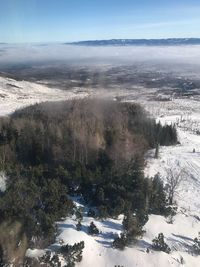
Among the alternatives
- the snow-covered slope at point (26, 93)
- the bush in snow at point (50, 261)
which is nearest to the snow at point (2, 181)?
the bush in snow at point (50, 261)

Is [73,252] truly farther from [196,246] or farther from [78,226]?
[196,246]

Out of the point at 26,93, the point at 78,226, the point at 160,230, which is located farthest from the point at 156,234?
the point at 26,93

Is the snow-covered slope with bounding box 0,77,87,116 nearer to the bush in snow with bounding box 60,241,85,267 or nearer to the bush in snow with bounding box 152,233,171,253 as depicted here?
the bush in snow with bounding box 152,233,171,253

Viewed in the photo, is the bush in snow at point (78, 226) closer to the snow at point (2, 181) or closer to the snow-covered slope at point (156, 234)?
the snow-covered slope at point (156, 234)

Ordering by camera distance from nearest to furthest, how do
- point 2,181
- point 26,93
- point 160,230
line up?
point 160,230
point 2,181
point 26,93

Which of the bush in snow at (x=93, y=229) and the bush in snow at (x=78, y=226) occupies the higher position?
the bush in snow at (x=78, y=226)

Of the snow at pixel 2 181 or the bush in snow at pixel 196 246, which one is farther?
the snow at pixel 2 181

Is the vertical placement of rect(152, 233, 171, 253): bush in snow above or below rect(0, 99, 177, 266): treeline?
below

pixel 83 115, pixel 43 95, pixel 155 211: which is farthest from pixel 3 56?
pixel 155 211

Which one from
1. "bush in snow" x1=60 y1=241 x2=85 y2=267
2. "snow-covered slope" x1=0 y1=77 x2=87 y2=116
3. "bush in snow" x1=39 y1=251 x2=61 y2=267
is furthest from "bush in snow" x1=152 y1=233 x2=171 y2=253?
"snow-covered slope" x1=0 y1=77 x2=87 y2=116
